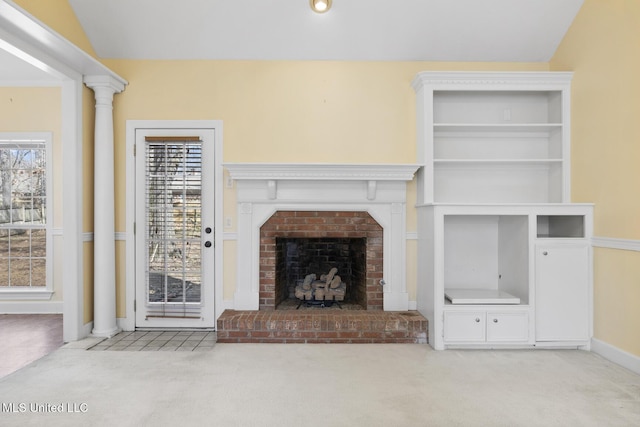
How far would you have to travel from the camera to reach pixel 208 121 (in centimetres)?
390

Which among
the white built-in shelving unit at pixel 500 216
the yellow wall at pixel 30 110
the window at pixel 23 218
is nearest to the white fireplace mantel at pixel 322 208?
the white built-in shelving unit at pixel 500 216

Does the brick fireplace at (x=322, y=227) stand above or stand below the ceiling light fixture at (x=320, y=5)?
below

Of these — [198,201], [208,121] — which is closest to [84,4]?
[208,121]

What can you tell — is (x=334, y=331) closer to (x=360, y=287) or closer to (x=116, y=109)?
(x=360, y=287)

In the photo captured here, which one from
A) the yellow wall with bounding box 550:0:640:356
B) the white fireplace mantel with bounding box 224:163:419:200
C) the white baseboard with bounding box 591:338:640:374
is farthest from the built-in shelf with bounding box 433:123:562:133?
the white baseboard with bounding box 591:338:640:374

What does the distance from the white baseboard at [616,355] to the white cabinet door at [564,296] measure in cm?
10

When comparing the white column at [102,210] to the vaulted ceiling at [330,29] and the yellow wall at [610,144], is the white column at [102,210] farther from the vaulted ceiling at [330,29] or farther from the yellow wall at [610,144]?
the yellow wall at [610,144]

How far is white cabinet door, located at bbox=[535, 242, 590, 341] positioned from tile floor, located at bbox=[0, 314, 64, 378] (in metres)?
4.12

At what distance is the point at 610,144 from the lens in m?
3.15

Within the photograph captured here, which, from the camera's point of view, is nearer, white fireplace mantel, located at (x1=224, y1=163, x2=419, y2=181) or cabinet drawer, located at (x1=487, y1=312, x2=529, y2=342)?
cabinet drawer, located at (x1=487, y1=312, x2=529, y2=342)

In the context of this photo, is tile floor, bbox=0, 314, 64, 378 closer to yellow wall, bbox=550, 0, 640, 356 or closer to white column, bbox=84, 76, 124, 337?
white column, bbox=84, 76, 124, 337

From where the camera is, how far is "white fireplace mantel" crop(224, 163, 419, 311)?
12.6 ft

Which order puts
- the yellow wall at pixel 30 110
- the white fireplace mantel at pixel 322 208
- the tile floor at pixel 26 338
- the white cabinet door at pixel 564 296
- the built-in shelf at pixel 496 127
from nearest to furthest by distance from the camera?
the tile floor at pixel 26 338 < the white cabinet door at pixel 564 296 < the built-in shelf at pixel 496 127 < the white fireplace mantel at pixel 322 208 < the yellow wall at pixel 30 110

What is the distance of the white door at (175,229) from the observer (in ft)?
12.8
